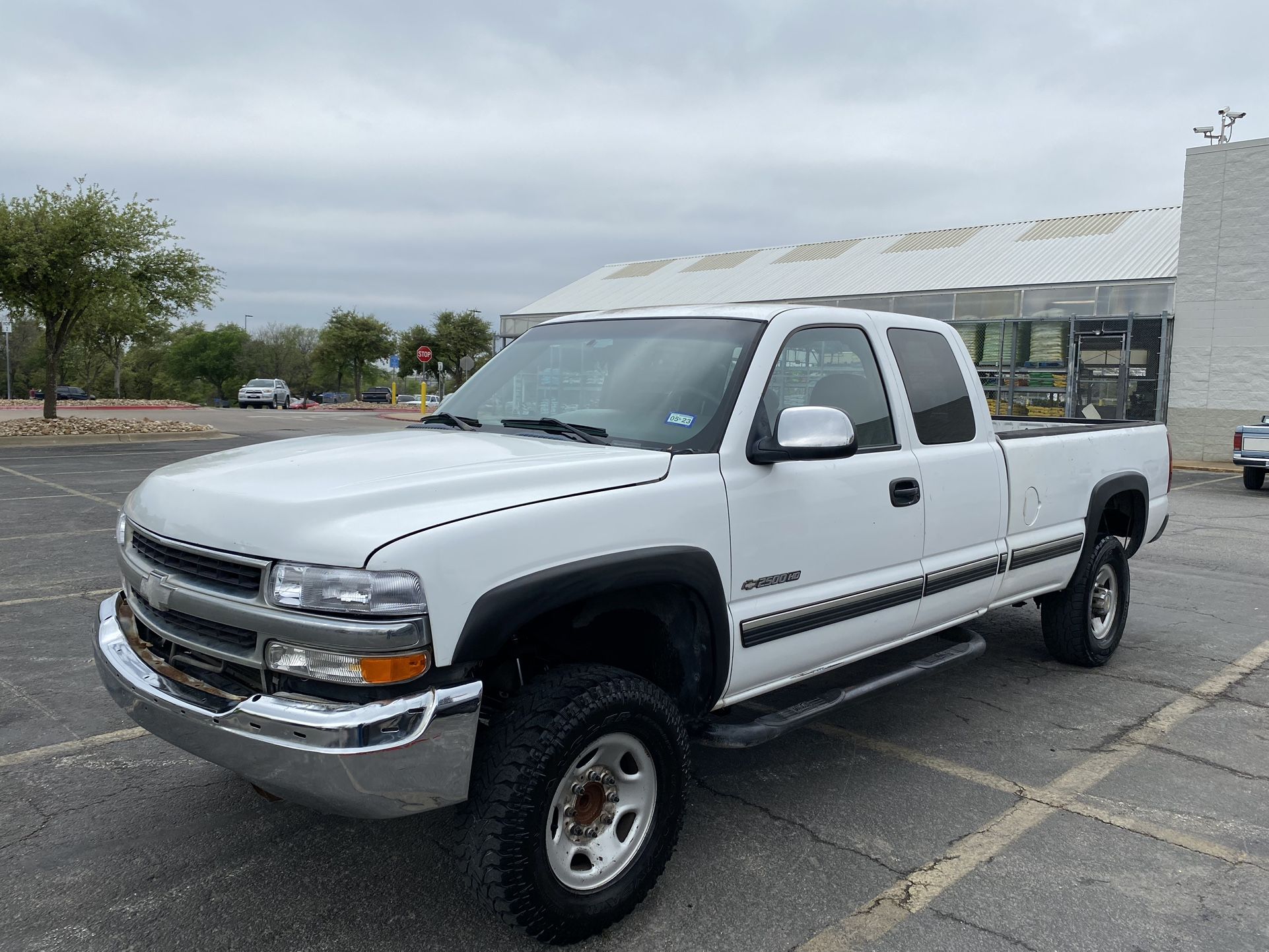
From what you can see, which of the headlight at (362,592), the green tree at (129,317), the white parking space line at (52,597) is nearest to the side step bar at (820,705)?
the headlight at (362,592)

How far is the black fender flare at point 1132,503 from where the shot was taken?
5273 millimetres

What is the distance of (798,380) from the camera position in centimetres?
381

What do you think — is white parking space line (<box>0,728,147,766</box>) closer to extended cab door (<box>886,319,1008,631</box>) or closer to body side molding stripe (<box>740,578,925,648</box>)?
body side molding stripe (<box>740,578,925,648</box>)

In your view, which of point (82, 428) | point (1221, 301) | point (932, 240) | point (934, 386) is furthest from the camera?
point (932, 240)

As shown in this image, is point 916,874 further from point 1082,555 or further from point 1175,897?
point 1082,555

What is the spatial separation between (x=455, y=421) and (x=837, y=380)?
5.16ft

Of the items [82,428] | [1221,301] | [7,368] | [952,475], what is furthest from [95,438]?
[7,368]

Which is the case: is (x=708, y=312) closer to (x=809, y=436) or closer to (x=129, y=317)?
(x=809, y=436)

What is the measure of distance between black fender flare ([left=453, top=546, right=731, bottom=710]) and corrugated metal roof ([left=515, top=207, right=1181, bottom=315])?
19.1m

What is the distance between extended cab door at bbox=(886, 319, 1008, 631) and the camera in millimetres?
4117

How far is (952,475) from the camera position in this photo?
165 inches

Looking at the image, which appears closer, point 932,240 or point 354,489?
point 354,489

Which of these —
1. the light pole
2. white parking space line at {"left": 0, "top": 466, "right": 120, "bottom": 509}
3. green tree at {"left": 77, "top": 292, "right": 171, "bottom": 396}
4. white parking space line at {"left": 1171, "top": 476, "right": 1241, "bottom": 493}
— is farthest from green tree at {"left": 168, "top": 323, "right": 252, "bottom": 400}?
white parking space line at {"left": 1171, "top": 476, "right": 1241, "bottom": 493}

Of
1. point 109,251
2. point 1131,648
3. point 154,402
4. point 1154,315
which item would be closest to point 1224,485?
point 1154,315
